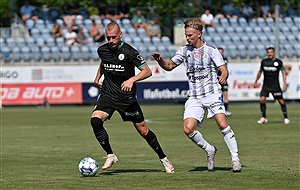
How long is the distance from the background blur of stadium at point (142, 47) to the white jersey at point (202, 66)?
24829 mm

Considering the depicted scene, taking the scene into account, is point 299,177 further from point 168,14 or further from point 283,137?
point 168,14

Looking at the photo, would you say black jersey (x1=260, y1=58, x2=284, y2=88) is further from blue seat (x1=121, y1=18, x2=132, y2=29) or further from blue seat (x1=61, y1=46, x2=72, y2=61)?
blue seat (x1=121, y1=18, x2=132, y2=29)

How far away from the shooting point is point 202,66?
1145cm

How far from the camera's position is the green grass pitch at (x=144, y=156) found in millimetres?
10203

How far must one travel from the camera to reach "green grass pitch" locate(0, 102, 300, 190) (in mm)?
10203

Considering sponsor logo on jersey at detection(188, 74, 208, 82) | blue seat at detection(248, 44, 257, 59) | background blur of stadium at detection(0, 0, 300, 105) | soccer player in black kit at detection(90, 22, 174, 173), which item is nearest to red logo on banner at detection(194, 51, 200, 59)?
sponsor logo on jersey at detection(188, 74, 208, 82)

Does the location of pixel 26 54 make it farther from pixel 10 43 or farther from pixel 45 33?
pixel 45 33

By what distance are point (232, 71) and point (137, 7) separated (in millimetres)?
8443

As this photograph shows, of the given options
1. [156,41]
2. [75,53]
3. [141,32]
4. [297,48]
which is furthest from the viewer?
[141,32]

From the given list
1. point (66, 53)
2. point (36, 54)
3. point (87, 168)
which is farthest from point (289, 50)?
point (87, 168)

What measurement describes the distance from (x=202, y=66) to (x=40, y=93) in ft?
83.7

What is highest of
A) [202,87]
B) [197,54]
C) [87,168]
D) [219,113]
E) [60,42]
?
[197,54]

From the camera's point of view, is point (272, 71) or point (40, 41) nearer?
point (272, 71)

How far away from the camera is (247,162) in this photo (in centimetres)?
1280
